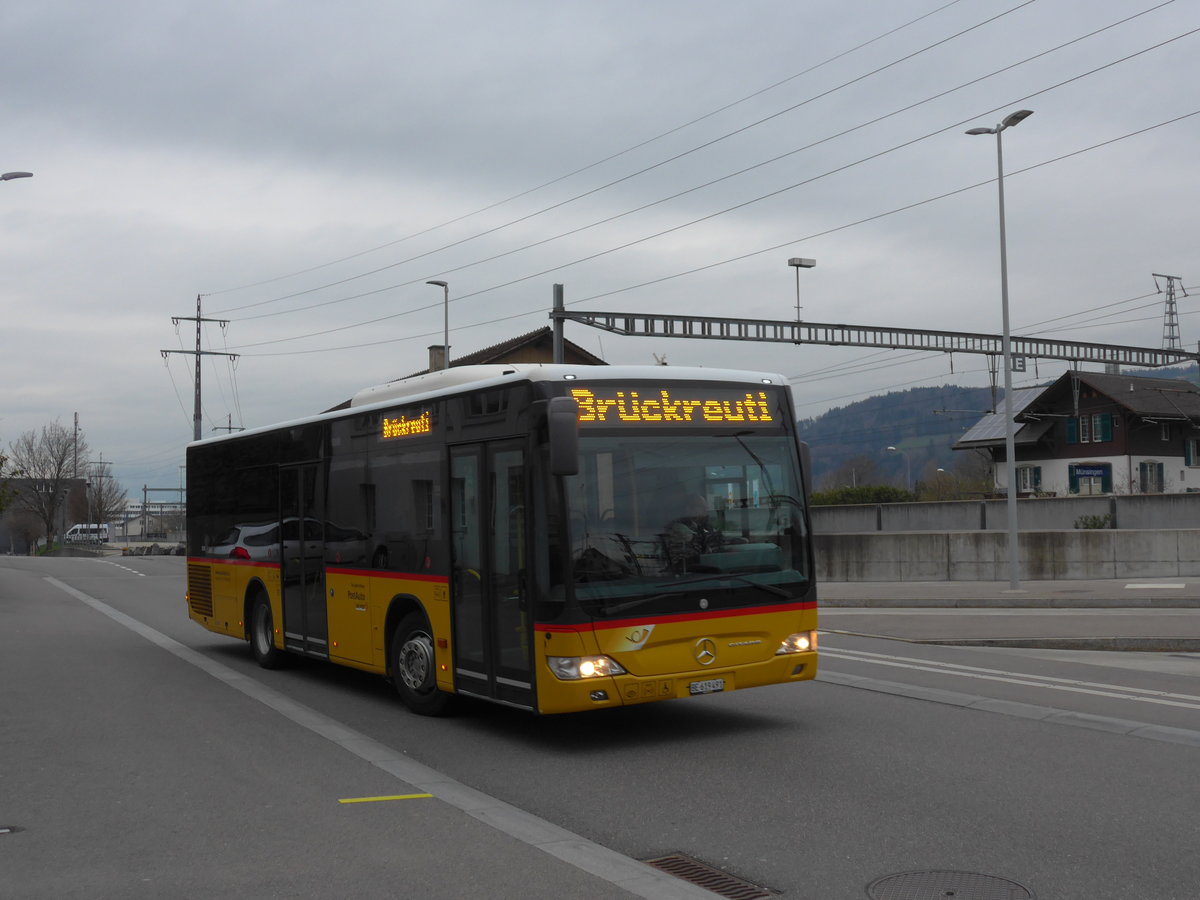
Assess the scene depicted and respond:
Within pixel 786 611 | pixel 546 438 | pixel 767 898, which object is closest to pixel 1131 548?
pixel 786 611

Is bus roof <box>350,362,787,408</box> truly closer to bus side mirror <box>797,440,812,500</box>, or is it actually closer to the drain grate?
bus side mirror <box>797,440,812,500</box>

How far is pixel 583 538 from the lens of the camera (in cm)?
866

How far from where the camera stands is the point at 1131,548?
26844mm

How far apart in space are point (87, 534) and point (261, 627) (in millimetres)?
123028

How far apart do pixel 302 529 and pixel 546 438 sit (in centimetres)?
518

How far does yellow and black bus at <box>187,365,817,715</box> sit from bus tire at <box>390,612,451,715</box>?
0.02 metres

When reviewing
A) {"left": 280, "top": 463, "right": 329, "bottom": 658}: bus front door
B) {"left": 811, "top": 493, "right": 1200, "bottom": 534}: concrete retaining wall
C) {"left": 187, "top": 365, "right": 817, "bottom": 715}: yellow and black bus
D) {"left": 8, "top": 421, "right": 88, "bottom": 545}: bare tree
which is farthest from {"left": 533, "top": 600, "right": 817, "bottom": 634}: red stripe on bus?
{"left": 8, "top": 421, "right": 88, "bottom": 545}: bare tree

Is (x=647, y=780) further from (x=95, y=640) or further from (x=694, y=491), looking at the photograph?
(x=95, y=640)

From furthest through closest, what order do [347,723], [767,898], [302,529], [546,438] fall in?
[302,529] → [347,723] → [546,438] → [767,898]

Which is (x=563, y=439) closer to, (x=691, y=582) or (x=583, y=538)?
(x=583, y=538)

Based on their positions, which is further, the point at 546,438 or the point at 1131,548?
the point at 1131,548

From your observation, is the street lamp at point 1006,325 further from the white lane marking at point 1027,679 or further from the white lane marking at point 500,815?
the white lane marking at point 500,815

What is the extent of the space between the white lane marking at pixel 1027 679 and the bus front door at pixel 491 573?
18.4 ft

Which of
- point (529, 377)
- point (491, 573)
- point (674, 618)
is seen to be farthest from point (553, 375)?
point (674, 618)
